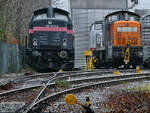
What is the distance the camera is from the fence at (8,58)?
11.8 meters

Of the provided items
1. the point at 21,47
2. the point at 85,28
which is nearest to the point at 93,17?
the point at 85,28

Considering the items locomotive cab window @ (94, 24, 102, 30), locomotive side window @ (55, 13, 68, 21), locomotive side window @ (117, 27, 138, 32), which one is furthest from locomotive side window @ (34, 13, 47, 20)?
locomotive cab window @ (94, 24, 102, 30)

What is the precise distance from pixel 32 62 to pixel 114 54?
3.91m

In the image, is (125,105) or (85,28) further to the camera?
(85,28)

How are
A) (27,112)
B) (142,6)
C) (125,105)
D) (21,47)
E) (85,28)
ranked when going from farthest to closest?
(142,6), (85,28), (21,47), (125,105), (27,112)

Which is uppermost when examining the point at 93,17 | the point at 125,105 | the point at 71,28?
the point at 93,17

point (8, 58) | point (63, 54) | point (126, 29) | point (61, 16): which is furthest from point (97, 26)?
point (8, 58)

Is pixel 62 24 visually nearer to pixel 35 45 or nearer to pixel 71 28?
pixel 71 28

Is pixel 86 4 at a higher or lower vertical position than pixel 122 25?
higher

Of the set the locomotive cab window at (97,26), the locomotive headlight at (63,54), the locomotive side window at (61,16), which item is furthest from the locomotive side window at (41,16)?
the locomotive cab window at (97,26)

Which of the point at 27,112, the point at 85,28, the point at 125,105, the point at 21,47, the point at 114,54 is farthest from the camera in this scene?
the point at 85,28

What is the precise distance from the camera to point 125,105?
3873 millimetres

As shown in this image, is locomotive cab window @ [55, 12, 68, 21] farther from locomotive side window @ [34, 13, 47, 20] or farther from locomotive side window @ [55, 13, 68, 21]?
locomotive side window @ [34, 13, 47, 20]

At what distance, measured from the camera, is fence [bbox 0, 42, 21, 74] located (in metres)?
11.8
